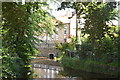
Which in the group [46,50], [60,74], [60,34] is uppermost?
[60,34]

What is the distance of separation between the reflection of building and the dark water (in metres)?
0.43

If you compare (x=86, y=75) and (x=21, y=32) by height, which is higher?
(x=21, y=32)

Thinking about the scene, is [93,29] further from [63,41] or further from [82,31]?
[63,41]

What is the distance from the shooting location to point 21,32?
2.72 m

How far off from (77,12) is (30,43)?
2.87 feet

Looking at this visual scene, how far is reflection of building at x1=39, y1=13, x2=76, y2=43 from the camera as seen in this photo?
8.91 ft

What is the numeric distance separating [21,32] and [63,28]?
2.12ft

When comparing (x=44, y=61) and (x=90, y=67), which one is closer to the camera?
(x=90, y=67)

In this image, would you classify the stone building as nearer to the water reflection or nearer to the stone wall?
the stone wall

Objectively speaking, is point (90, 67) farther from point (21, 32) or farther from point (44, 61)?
point (21, 32)

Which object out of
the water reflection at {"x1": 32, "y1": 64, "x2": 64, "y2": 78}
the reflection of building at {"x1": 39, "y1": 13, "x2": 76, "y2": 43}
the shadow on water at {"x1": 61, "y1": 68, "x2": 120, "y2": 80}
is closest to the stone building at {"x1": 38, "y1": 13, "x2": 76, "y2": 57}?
the reflection of building at {"x1": 39, "y1": 13, "x2": 76, "y2": 43}

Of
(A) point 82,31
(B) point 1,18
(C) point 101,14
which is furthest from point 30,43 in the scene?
(C) point 101,14

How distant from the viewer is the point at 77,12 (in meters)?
2.75

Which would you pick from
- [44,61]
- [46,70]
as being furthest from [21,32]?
[46,70]
